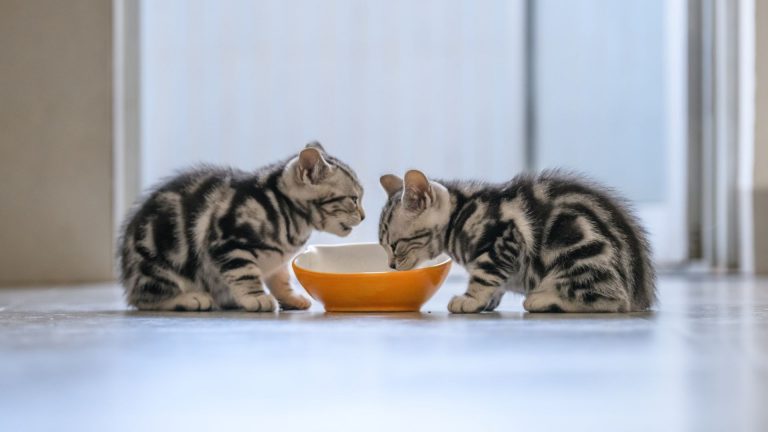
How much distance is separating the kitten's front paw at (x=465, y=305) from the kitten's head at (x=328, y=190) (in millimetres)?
560

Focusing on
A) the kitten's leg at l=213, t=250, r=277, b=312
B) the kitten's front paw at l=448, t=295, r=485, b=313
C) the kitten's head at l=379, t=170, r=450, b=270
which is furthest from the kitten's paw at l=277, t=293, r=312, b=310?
the kitten's front paw at l=448, t=295, r=485, b=313

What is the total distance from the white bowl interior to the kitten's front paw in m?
0.42

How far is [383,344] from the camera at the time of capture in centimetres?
263

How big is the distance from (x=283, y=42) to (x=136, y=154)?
1.42 m

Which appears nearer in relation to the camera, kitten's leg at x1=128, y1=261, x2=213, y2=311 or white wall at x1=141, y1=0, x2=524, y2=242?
kitten's leg at x1=128, y1=261, x2=213, y2=311

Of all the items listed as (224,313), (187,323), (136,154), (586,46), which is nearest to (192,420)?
(187,323)

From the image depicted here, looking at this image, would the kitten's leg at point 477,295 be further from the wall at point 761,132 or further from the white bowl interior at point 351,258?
the wall at point 761,132

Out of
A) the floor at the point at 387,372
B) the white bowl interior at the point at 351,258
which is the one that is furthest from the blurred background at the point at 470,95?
the floor at the point at 387,372

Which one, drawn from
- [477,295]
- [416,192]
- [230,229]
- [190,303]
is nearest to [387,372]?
[477,295]

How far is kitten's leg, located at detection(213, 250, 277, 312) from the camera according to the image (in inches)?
147

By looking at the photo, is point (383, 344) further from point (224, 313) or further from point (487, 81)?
point (487, 81)

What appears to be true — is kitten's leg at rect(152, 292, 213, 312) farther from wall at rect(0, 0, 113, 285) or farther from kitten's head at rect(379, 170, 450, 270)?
wall at rect(0, 0, 113, 285)

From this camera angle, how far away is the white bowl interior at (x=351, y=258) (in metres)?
4.09

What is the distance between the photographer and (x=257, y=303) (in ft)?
12.4
